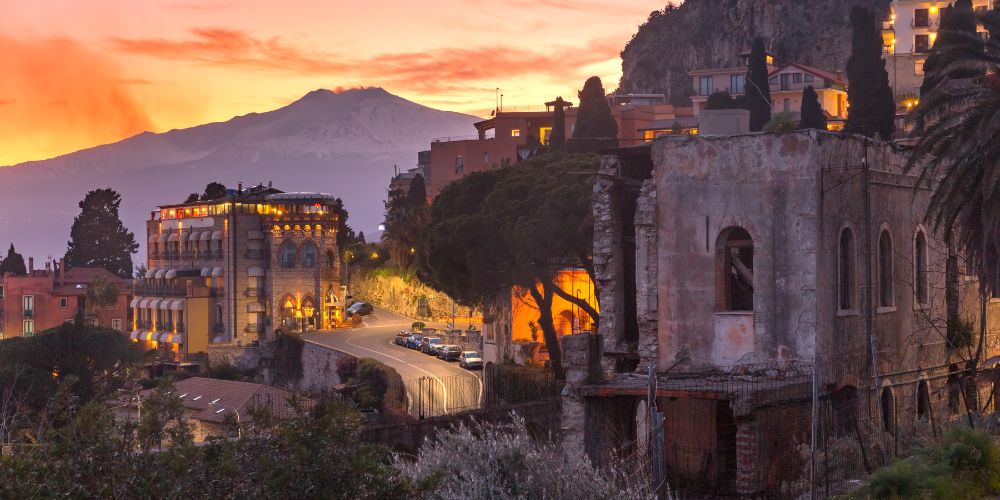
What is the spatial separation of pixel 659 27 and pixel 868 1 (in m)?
25.4

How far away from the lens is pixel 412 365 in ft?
Answer: 202

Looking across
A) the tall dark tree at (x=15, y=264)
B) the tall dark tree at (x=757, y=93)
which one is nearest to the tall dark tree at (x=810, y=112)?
the tall dark tree at (x=757, y=93)

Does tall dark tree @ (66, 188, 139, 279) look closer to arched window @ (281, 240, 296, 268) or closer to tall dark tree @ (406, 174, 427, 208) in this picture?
tall dark tree @ (406, 174, 427, 208)

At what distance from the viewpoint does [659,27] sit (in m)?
145

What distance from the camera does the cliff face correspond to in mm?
130250

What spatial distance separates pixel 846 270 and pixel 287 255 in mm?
64231

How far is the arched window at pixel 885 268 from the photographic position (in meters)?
29.8

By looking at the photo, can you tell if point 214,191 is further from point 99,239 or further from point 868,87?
point 868,87

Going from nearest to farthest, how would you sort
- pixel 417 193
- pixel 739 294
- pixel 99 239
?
pixel 739 294 → pixel 417 193 → pixel 99 239

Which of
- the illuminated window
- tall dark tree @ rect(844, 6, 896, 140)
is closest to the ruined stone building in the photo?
tall dark tree @ rect(844, 6, 896, 140)

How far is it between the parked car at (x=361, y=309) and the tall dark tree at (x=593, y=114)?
2512 centimetres

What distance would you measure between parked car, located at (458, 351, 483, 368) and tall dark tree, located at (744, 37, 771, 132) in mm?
18278

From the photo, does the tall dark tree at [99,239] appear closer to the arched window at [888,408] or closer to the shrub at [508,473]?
the arched window at [888,408]

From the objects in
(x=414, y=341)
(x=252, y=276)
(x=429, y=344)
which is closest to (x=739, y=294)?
(x=429, y=344)
